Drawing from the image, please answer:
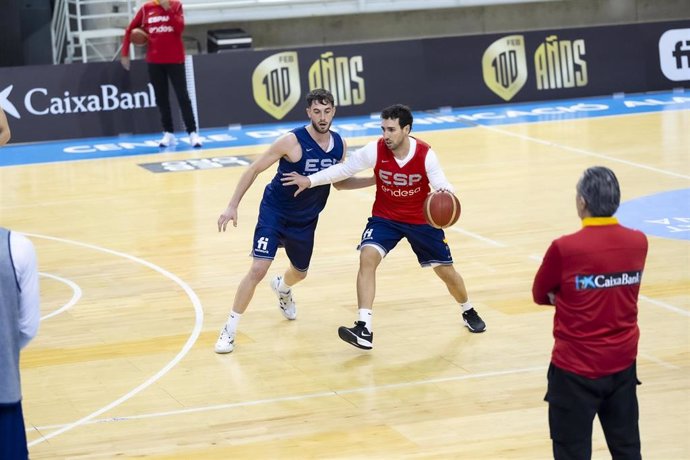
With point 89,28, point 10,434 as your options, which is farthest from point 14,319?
point 89,28

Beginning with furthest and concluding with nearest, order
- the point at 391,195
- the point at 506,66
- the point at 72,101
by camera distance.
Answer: the point at 506,66 < the point at 72,101 < the point at 391,195

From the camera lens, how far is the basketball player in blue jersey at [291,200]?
→ 998 centimetres

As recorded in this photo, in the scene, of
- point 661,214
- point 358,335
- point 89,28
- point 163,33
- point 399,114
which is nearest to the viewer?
point 399,114

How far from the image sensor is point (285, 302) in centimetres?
1104

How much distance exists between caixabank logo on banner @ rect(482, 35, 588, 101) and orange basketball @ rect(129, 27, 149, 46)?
263 inches

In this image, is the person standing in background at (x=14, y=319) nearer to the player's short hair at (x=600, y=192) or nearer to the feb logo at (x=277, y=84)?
the player's short hair at (x=600, y=192)

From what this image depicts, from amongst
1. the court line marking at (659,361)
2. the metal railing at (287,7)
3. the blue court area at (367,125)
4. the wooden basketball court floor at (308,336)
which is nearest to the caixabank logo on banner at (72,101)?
the blue court area at (367,125)

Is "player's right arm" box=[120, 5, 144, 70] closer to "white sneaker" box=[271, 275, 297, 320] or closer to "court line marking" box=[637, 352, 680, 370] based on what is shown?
"white sneaker" box=[271, 275, 297, 320]

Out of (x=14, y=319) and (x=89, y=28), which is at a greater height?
(x=89, y=28)

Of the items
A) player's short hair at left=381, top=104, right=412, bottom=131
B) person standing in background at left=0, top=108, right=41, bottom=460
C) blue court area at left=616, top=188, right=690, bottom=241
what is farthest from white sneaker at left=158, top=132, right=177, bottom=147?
person standing in background at left=0, top=108, right=41, bottom=460

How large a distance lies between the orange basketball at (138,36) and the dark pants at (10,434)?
1563 cm

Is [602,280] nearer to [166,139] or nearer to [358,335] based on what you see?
[358,335]

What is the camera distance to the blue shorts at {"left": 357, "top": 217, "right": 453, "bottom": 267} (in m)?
10.1

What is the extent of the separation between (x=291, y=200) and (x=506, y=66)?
47.1 feet
